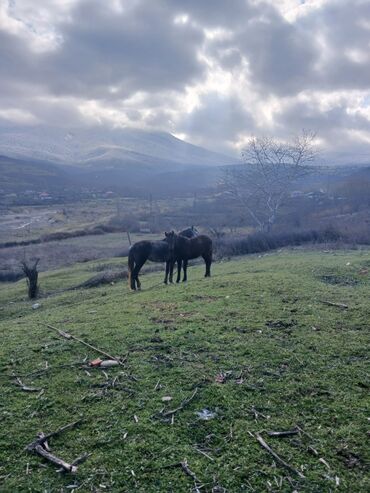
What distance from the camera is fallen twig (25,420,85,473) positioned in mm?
3996

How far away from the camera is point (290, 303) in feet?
33.0

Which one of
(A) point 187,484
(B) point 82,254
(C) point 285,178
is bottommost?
(B) point 82,254

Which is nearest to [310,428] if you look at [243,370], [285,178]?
[243,370]

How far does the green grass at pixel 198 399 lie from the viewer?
3.96 m

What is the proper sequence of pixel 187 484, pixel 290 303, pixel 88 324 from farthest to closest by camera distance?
pixel 290 303 < pixel 88 324 < pixel 187 484

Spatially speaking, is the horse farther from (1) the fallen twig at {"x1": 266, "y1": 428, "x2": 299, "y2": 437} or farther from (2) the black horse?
(1) the fallen twig at {"x1": 266, "y1": 428, "x2": 299, "y2": 437}

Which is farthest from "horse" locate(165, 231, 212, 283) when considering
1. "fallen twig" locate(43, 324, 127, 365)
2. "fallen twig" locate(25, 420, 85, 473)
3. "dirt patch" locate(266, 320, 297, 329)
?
"fallen twig" locate(25, 420, 85, 473)

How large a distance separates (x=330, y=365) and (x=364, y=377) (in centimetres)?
54

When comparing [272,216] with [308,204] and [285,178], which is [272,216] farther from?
[308,204]

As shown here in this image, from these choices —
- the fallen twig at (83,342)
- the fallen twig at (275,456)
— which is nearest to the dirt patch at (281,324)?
the fallen twig at (83,342)

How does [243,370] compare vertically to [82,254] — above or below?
above

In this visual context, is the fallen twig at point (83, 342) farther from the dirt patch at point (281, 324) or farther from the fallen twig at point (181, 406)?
the dirt patch at point (281, 324)

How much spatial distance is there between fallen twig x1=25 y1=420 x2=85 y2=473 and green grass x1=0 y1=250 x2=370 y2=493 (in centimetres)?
7

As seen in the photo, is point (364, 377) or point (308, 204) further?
point (308, 204)
